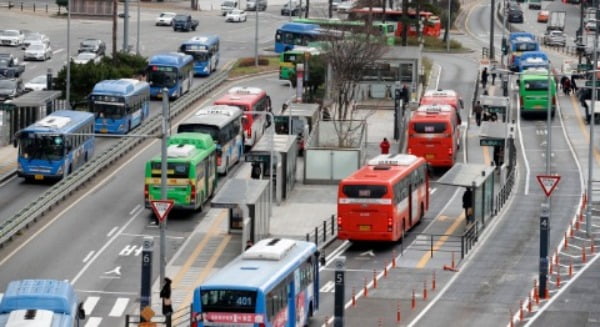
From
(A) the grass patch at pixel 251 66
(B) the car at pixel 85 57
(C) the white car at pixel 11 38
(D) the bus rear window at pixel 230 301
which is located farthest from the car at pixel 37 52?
(D) the bus rear window at pixel 230 301

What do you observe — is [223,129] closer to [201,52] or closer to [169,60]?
[169,60]

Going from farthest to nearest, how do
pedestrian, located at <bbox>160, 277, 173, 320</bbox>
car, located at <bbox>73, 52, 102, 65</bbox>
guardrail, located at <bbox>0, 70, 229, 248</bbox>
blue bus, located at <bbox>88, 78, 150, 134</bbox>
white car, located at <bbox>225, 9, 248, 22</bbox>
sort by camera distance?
white car, located at <bbox>225, 9, 248, 22</bbox>
car, located at <bbox>73, 52, 102, 65</bbox>
blue bus, located at <bbox>88, 78, 150, 134</bbox>
guardrail, located at <bbox>0, 70, 229, 248</bbox>
pedestrian, located at <bbox>160, 277, 173, 320</bbox>

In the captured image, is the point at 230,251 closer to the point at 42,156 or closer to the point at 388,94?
the point at 42,156

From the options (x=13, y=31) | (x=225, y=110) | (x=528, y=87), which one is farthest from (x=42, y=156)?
(x=13, y=31)

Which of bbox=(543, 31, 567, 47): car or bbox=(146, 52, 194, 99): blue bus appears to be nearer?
bbox=(146, 52, 194, 99): blue bus

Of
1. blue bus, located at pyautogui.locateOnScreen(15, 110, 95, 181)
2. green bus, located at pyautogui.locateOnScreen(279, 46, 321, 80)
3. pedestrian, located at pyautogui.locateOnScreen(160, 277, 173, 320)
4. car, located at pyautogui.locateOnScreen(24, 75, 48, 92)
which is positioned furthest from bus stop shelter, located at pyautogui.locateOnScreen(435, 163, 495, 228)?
green bus, located at pyautogui.locateOnScreen(279, 46, 321, 80)

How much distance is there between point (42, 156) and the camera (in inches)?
3287

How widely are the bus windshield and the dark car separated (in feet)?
165

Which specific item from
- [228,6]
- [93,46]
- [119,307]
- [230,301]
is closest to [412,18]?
[228,6]

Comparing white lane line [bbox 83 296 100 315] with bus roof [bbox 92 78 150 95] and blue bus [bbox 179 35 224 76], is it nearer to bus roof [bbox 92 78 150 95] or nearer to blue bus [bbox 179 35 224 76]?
bus roof [bbox 92 78 150 95]

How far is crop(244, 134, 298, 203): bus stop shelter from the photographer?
8138 cm

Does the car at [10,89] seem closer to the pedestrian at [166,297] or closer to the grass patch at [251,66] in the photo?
the grass patch at [251,66]

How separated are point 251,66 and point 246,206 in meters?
61.7

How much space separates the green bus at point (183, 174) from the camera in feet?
250
